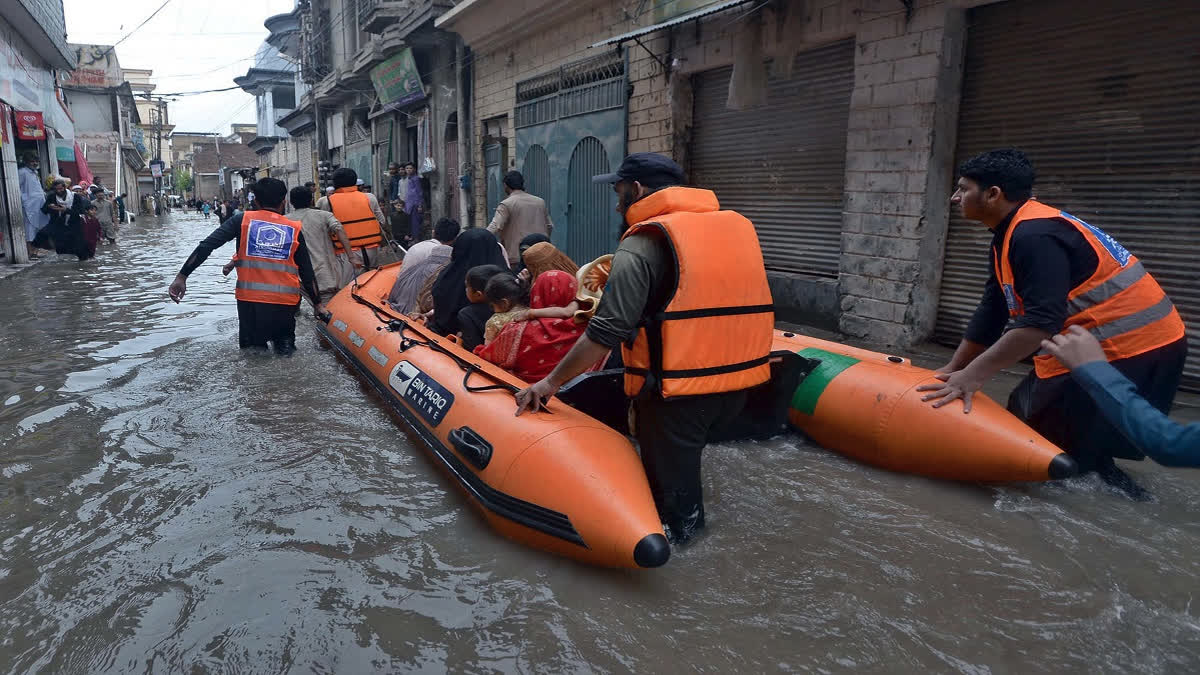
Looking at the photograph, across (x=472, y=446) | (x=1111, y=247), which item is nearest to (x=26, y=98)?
(x=472, y=446)

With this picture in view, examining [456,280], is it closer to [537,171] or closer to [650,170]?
[650,170]

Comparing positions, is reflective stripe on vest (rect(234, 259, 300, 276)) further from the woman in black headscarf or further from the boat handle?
the boat handle

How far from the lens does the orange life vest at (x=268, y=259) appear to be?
17.7ft

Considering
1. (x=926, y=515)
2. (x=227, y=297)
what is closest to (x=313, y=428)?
(x=926, y=515)

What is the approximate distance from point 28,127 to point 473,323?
44.4 feet

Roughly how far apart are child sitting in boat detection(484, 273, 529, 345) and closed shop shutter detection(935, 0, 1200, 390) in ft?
11.8

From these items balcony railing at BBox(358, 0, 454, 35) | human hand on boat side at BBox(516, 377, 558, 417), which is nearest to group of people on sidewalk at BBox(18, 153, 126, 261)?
balcony railing at BBox(358, 0, 454, 35)

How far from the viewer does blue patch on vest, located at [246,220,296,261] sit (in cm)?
539

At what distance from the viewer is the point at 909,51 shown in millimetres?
5734

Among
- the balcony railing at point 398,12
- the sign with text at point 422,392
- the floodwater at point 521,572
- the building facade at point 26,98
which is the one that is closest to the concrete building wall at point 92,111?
the building facade at point 26,98

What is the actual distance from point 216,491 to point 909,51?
18.2 ft

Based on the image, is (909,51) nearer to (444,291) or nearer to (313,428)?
(444,291)

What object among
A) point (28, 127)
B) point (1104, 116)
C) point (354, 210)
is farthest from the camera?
point (28, 127)

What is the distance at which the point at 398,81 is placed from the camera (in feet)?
51.3
